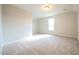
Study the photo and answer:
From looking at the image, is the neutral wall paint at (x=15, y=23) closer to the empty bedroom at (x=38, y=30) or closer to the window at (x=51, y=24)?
the empty bedroom at (x=38, y=30)

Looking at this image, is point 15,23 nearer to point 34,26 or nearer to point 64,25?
point 34,26

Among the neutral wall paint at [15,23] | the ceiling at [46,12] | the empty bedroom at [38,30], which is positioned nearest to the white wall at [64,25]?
the empty bedroom at [38,30]

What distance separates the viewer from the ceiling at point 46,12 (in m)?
2.11

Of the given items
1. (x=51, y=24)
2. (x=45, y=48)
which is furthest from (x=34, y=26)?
(x=45, y=48)

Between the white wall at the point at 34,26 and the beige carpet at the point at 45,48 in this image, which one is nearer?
the beige carpet at the point at 45,48

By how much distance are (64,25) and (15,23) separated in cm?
119

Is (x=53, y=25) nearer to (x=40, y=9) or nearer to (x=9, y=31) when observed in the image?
(x=40, y=9)

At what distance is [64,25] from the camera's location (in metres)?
2.28

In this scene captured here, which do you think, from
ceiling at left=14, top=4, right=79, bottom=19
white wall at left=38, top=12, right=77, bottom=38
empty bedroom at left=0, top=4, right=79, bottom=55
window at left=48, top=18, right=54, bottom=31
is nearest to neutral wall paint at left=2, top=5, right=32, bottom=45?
empty bedroom at left=0, top=4, right=79, bottom=55

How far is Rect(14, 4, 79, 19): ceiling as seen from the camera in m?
2.11

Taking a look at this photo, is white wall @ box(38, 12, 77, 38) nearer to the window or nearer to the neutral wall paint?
the window

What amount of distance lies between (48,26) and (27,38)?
0.63 meters

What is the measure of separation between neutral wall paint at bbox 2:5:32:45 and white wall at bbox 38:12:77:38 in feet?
1.08
